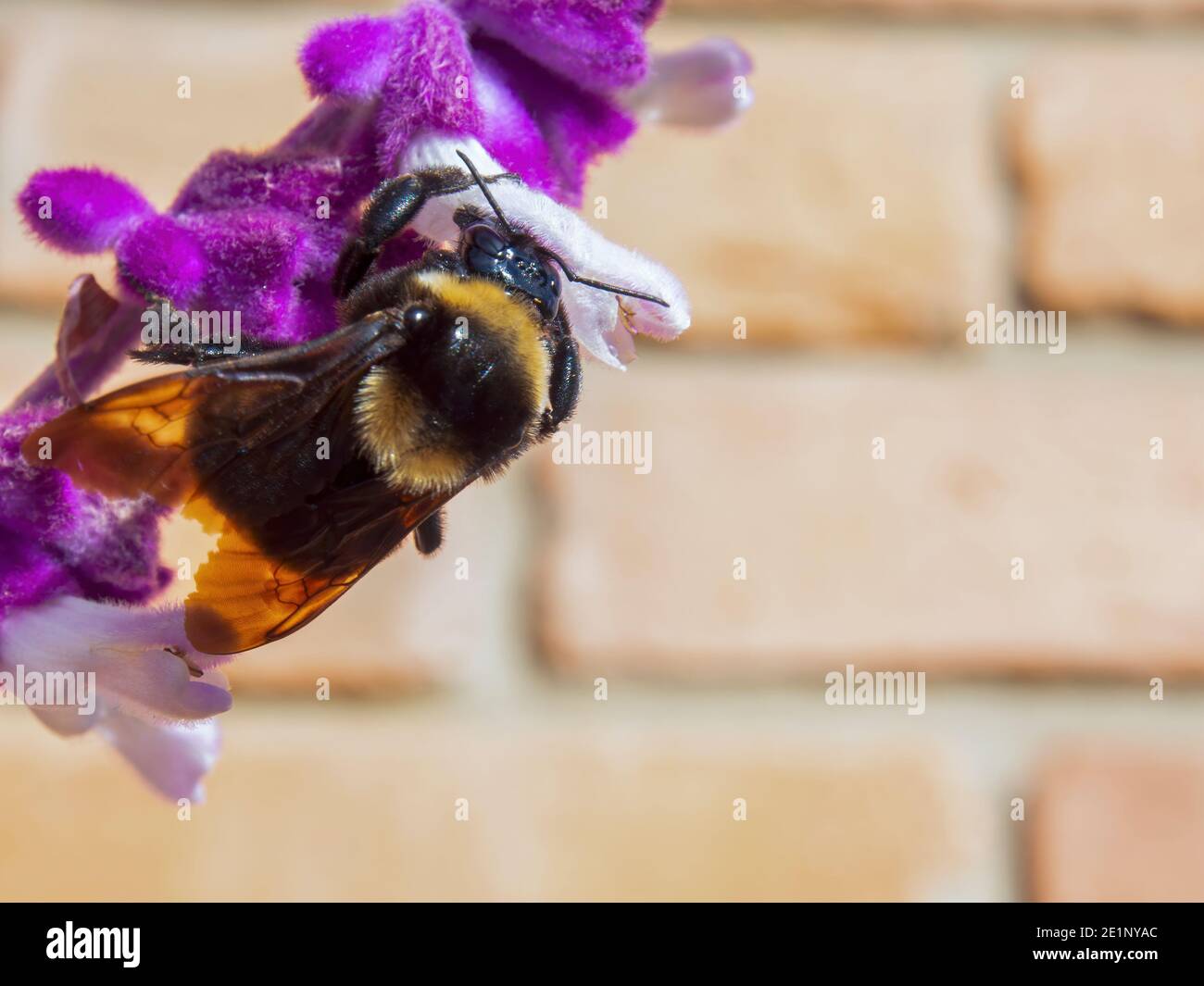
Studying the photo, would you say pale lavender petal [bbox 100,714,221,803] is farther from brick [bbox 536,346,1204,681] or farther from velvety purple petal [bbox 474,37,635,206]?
brick [bbox 536,346,1204,681]

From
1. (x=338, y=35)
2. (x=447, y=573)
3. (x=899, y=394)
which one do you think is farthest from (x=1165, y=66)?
(x=338, y=35)

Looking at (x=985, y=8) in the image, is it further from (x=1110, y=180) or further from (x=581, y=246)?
(x=581, y=246)

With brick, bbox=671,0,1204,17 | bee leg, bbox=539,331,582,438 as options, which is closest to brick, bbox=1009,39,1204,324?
brick, bbox=671,0,1204,17

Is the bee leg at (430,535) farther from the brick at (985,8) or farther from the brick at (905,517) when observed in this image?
the brick at (985,8)

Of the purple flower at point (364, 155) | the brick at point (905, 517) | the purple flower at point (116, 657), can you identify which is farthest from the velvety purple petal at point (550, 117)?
the brick at point (905, 517)

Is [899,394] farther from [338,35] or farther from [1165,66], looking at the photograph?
[338,35]
